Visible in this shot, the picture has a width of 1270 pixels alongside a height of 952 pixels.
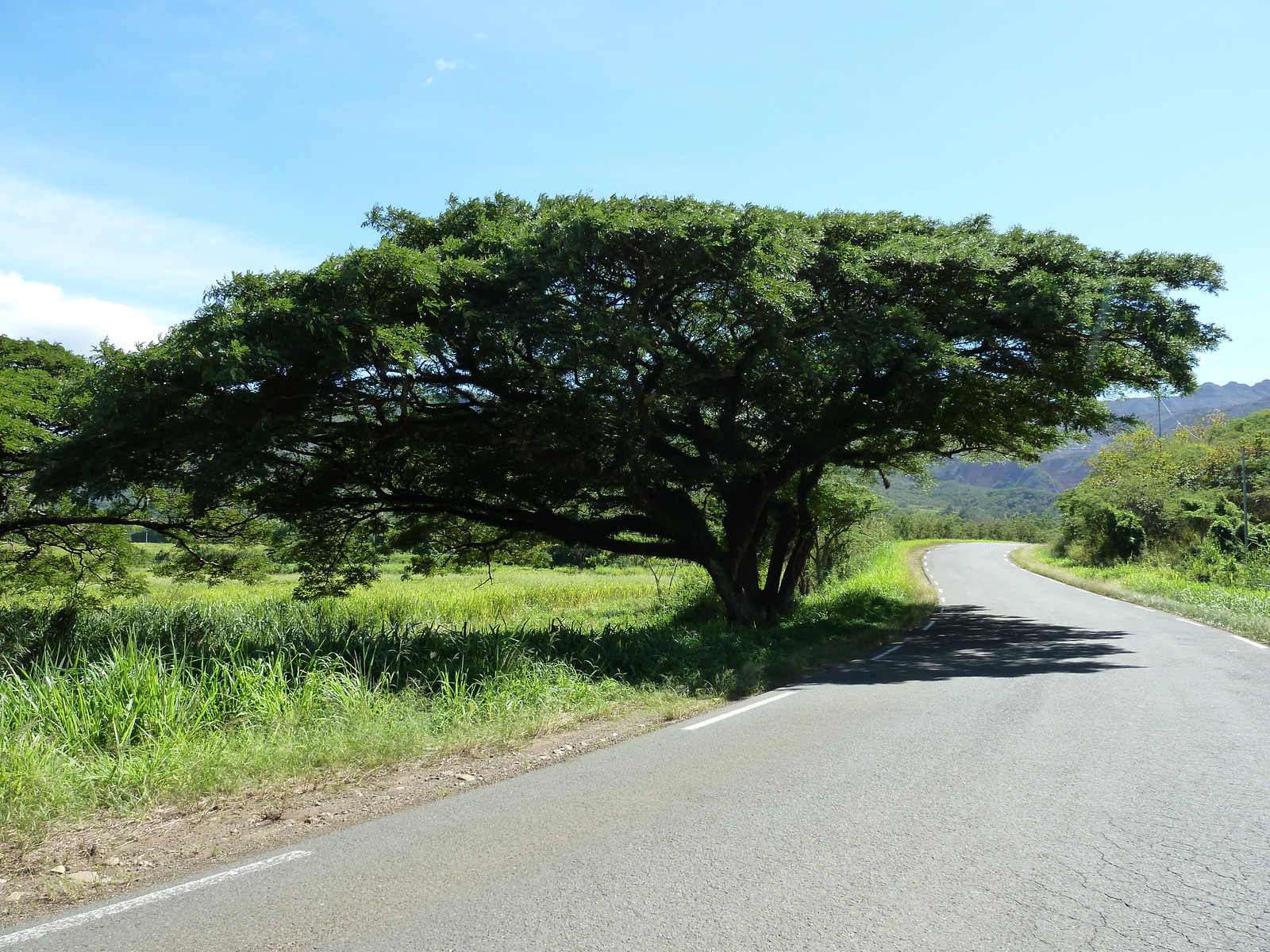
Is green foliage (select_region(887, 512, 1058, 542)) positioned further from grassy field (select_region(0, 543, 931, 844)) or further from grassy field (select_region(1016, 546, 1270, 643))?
grassy field (select_region(0, 543, 931, 844))

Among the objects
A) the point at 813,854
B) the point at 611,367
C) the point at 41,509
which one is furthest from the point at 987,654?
the point at 41,509

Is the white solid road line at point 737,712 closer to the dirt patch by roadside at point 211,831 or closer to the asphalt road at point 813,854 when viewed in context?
the asphalt road at point 813,854

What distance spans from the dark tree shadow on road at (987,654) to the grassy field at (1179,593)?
3.33 m

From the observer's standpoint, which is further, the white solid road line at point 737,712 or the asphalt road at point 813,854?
the white solid road line at point 737,712

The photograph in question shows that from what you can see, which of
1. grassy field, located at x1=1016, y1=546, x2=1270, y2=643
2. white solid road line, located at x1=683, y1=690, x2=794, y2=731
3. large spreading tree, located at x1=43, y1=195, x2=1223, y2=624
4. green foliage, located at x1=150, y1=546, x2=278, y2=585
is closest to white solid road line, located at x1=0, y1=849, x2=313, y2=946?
white solid road line, located at x1=683, y1=690, x2=794, y2=731

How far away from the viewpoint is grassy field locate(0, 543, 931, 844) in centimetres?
596

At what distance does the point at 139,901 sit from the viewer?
409cm

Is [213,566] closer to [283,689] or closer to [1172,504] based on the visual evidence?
[283,689]

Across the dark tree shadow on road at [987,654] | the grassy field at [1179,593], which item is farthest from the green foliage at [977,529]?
the dark tree shadow on road at [987,654]

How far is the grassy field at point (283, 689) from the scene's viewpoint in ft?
19.5

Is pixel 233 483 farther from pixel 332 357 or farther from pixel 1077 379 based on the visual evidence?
pixel 1077 379

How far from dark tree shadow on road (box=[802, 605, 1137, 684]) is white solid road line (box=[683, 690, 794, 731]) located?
1.28m

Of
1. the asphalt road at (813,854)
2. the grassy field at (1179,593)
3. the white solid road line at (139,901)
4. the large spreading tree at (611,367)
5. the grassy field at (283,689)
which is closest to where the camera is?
the asphalt road at (813,854)

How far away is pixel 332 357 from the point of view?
9.84 metres
